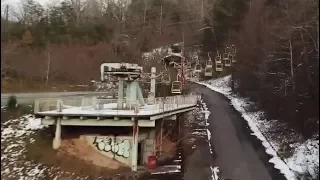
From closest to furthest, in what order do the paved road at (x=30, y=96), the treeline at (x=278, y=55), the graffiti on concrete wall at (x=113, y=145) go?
the paved road at (x=30, y=96) → the treeline at (x=278, y=55) → the graffiti on concrete wall at (x=113, y=145)

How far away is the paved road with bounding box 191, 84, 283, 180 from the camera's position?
641 cm

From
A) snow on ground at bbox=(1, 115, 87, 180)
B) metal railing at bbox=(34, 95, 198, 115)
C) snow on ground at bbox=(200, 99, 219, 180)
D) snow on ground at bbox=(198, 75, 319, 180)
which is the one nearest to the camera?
snow on ground at bbox=(1, 115, 87, 180)

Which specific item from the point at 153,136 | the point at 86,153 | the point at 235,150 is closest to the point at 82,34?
the point at 86,153

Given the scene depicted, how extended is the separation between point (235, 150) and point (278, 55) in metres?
2.85

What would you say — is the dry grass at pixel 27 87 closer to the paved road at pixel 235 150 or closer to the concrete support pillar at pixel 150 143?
the concrete support pillar at pixel 150 143

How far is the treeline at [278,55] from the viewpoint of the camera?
17.6 feet

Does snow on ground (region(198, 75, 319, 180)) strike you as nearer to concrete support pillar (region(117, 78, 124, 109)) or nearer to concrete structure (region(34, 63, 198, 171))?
concrete structure (region(34, 63, 198, 171))

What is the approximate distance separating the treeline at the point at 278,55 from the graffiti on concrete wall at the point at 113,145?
10.9ft

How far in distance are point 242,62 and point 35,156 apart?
34.6ft

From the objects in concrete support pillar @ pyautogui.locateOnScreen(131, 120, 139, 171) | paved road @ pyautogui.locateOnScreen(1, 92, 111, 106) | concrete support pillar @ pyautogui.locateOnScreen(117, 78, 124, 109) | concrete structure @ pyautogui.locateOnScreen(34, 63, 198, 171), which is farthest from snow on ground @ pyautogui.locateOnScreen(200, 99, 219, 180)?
paved road @ pyautogui.locateOnScreen(1, 92, 111, 106)

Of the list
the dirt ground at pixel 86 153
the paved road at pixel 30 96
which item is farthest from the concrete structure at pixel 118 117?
the paved road at pixel 30 96

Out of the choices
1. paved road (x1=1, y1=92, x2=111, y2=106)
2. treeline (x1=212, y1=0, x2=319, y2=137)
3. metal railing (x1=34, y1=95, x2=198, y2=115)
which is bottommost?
metal railing (x1=34, y1=95, x2=198, y2=115)

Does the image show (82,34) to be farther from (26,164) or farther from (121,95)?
(26,164)

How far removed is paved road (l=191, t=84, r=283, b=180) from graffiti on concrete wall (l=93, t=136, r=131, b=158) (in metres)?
1.97
